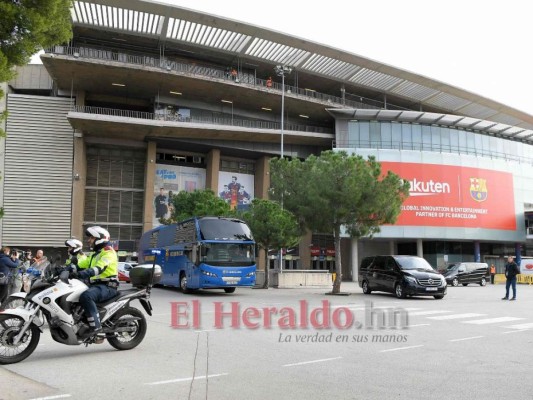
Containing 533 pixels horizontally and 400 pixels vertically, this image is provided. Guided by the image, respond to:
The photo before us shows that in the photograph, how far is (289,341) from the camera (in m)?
9.47

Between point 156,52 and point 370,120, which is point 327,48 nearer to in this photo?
point 370,120

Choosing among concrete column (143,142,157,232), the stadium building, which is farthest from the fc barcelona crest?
concrete column (143,142,157,232)

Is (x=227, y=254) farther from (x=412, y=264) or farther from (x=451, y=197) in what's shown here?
(x=451, y=197)

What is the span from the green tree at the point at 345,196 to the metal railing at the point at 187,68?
2256 centimetres

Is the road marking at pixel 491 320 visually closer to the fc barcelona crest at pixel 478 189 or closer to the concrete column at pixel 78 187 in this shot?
the concrete column at pixel 78 187

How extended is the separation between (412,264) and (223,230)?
817 cm

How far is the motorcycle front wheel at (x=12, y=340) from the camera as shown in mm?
7098

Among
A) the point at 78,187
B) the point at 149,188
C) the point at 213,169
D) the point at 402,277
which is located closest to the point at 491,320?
the point at 402,277

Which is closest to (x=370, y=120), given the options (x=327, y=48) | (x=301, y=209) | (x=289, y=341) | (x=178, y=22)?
(x=327, y=48)

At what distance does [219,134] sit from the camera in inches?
1881

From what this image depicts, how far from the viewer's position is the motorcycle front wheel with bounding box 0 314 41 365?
7098 millimetres

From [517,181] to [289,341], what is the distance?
5413 centimetres

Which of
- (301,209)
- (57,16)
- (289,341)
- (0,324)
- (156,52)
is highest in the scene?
(156,52)

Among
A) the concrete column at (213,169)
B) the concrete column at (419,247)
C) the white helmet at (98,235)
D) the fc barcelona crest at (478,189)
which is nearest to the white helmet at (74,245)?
the white helmet at (98,235)
